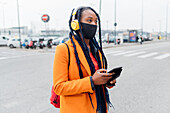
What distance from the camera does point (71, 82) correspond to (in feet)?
4.31

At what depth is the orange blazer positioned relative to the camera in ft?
4.27

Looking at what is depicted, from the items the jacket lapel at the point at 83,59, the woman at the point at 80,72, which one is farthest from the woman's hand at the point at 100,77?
the jacket lapel at the point at 83,59

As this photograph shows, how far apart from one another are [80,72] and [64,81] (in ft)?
0.50

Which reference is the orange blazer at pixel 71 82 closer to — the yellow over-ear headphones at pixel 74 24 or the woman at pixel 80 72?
the woman at pixel 80 72

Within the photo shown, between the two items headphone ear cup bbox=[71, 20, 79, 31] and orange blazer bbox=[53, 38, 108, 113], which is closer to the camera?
orange blazer bbox=[53, 38, 108, 113]

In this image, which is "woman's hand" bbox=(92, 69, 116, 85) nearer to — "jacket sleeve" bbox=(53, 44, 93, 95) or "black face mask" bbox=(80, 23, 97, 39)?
"jacket sleeve" bbox=(53, 44, 93, 95)

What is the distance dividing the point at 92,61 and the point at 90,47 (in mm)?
194

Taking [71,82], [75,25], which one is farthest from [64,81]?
[75,25]

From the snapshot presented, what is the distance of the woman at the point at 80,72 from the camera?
1302 millimetres

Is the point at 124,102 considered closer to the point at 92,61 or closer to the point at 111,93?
the point at 111,93

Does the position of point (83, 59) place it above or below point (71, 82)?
above

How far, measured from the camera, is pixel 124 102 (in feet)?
12.6

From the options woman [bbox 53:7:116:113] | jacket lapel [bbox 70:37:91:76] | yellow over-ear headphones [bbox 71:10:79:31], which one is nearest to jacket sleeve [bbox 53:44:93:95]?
woman [bbox 53:7:116:113]

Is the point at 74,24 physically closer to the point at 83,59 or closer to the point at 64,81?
the point at 83,59
